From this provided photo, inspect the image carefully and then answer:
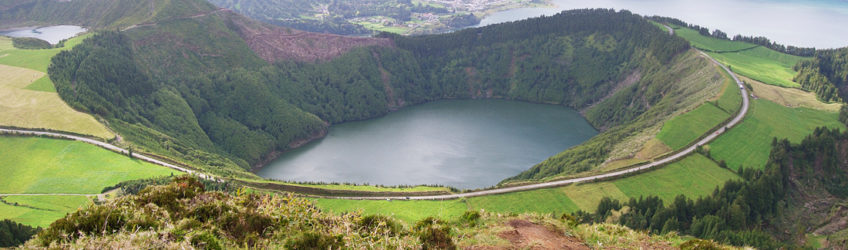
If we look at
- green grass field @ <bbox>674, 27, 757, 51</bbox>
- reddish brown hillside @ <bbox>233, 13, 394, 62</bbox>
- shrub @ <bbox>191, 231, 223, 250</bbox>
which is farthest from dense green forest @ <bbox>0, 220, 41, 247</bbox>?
green grass field @ <bbox>674, 27, 757, 51</bbox>

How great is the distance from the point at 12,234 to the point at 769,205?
5535 cm

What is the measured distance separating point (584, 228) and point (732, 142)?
45946mm

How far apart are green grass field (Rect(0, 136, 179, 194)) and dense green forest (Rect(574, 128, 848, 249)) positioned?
40781 millimetres

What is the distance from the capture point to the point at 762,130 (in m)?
55.9

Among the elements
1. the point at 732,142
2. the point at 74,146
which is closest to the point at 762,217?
the point at 732,142

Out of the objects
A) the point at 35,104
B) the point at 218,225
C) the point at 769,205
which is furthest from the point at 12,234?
the point at 769,205

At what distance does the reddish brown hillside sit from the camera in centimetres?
9388

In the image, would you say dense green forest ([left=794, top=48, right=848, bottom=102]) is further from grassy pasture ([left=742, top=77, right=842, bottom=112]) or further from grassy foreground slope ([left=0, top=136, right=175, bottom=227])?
grassy foreground slope ([left=0, top=136, right=175, bottom=227])

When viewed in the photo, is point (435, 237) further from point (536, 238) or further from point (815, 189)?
point (815, 189)

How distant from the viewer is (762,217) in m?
43.1

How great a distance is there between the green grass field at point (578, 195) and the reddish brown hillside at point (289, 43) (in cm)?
5674

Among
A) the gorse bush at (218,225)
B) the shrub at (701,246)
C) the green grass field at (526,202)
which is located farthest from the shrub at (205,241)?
the green grass field at (526,202)

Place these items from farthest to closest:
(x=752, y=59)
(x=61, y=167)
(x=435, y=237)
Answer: (x=752, y=59), (x=61, y=167), (x=435, y=237)

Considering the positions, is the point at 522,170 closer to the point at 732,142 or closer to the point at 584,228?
the point at 732,142
